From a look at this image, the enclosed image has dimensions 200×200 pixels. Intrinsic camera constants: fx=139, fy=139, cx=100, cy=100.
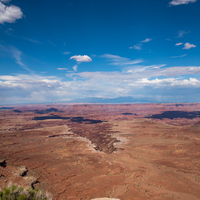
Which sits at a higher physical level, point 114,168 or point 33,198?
point 33,198

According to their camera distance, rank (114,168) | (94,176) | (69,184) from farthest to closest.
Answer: (114,168), (94,176), (69,184)

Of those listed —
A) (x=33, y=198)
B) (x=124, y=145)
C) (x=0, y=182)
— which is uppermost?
(x=33, y=198)

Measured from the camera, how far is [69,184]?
787 inches

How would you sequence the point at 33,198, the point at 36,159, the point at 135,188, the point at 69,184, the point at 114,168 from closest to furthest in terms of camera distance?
the point at 33,198 → the point at 135,188 → the point at 69,184 → the point at 114,168 → the point at 36,159

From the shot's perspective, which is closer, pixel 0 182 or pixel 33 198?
pixel 33 198

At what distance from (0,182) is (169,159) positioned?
30.7 meters

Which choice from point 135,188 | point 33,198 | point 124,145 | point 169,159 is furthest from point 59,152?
point 33,198

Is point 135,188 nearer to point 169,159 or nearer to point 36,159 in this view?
point 169,159

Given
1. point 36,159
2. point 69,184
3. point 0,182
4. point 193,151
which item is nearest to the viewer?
point 0,182

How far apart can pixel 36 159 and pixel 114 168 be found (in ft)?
54.8

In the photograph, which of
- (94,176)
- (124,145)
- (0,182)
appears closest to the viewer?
(0,182)

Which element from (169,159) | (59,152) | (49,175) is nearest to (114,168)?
(49,175)

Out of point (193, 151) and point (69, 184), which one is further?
point (193, 151)

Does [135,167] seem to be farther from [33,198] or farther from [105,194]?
[33,198]
